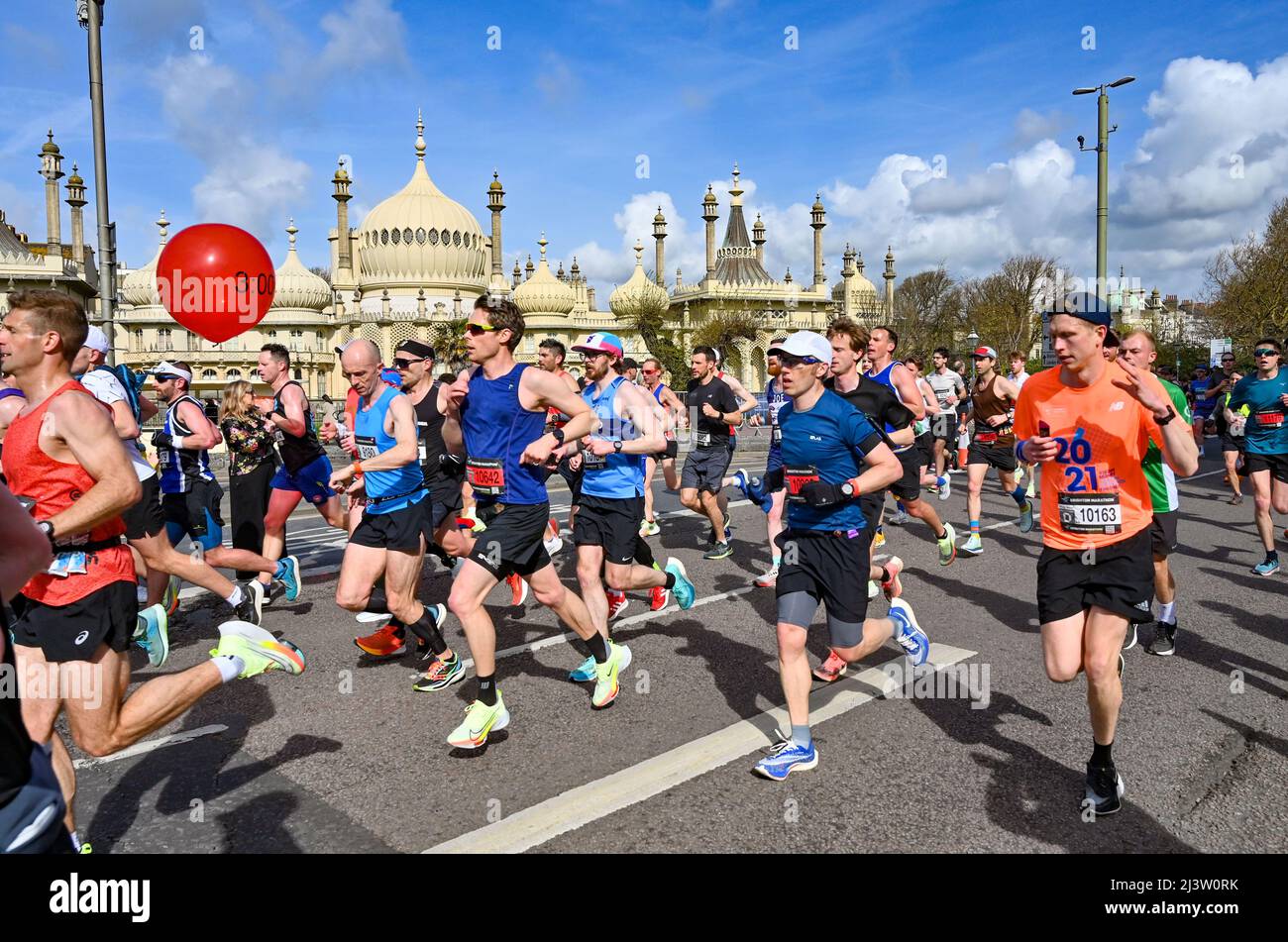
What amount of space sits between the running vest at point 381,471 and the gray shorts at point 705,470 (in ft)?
13.7

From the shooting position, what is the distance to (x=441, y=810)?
3.99m

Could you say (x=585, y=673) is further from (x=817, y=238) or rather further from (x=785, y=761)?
(x=817, y=238)

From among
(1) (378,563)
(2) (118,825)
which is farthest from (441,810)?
(1) (378,563)

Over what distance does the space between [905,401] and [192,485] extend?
229 inches

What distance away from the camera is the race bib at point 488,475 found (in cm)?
523

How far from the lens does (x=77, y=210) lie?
60.5m

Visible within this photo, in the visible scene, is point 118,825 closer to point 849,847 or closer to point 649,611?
point 849,847

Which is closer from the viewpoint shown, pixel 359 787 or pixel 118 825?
pixel 118 825

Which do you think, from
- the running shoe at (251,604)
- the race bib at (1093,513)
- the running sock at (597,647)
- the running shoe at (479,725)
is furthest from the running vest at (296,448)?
the race bib at (1093,513)

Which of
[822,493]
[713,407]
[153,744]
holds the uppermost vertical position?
[713,407]

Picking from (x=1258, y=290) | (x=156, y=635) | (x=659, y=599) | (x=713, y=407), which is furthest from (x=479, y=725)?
(x=1258, y=290)

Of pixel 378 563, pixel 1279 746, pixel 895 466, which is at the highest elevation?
pixel 895 466

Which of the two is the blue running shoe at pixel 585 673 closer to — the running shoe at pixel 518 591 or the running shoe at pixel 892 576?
the running shoe at pixel 518 591
